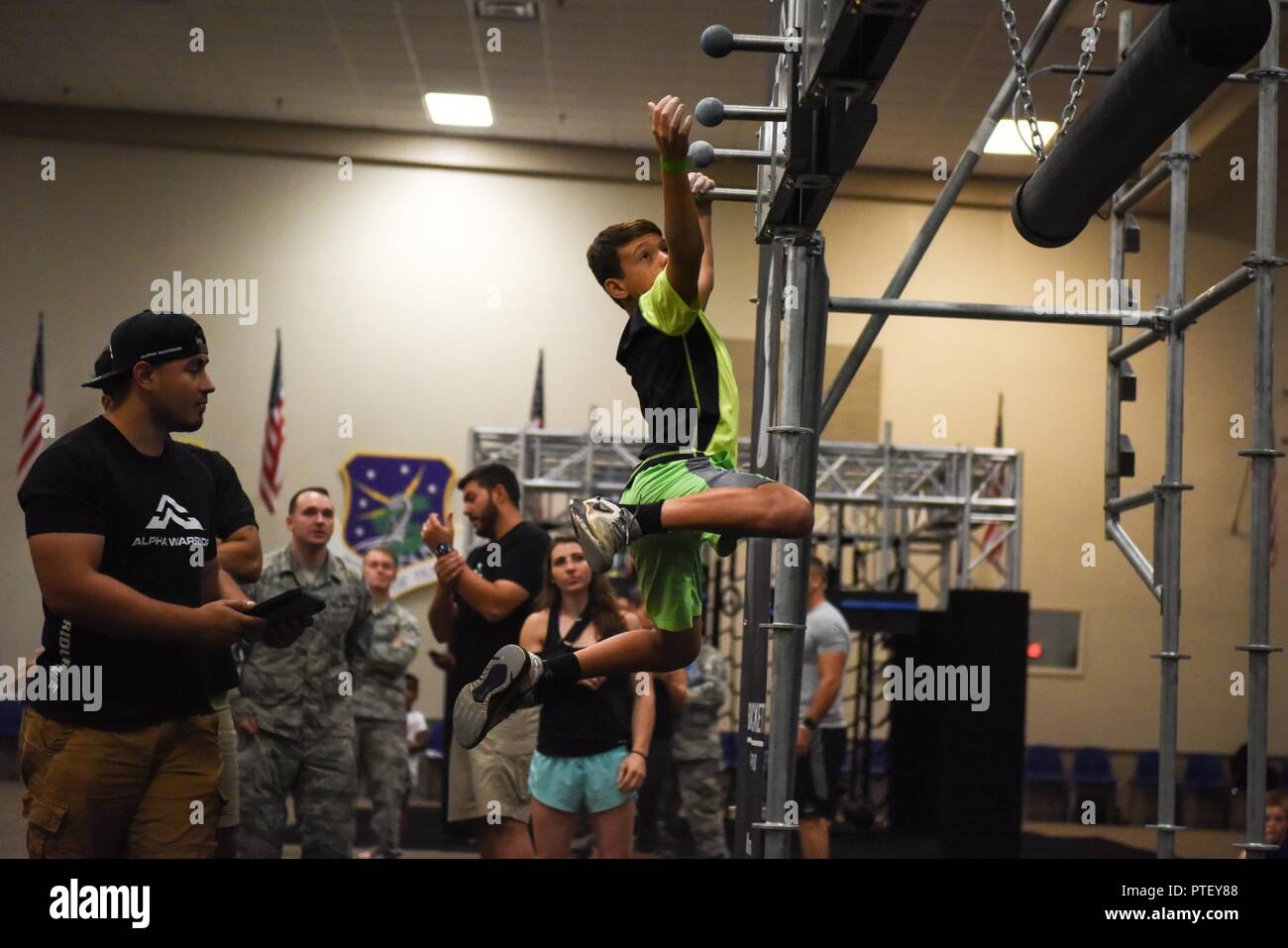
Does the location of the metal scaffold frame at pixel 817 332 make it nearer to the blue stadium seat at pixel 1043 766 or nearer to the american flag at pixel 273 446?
the blue stadium seat at pixel 1043 766

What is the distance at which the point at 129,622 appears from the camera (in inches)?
145

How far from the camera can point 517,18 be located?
12078 mm

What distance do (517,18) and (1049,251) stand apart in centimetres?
636

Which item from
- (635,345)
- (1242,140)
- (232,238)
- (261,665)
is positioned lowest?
(261,665)

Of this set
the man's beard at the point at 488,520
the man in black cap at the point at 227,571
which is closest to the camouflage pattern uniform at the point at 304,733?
the man's beard at the point at 488,520

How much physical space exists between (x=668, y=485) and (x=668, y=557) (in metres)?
0.23

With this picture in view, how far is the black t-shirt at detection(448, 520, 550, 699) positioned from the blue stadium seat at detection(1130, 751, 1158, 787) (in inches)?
433

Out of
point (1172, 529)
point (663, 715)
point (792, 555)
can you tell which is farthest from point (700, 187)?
point (663, 715)

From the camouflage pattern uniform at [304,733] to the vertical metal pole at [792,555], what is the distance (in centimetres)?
233

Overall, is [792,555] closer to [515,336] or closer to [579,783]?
[579,783]
